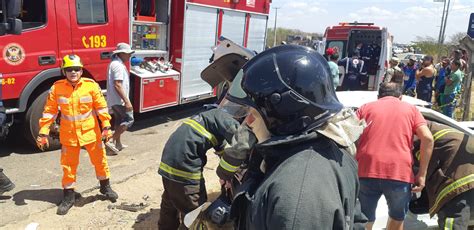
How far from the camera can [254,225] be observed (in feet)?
3.64

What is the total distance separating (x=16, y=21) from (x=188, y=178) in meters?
2.88

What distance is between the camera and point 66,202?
3.96 meters

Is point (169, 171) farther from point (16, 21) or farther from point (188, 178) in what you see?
point (16, 21)

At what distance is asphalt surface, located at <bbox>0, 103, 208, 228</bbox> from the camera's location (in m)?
4.07

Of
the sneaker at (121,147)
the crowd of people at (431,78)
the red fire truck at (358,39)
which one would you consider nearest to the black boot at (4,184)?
the sneaker at (121,147)

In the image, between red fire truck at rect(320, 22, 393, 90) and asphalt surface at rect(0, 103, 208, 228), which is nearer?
asphalt surface at rect(0, 103, 208, 228)

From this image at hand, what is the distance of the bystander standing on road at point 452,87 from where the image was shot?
8.22 metres

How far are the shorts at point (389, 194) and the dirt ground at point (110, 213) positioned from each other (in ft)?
5.76

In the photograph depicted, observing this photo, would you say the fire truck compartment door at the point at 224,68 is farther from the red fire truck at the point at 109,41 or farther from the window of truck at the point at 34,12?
the window of truck at the point at 34,12

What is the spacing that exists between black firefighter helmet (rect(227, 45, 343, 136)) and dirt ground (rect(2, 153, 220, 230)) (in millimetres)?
2808

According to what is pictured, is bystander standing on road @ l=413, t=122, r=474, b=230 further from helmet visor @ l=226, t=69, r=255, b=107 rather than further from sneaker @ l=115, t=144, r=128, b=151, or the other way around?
sneaker @ l=115, t=144, r=128, b=151

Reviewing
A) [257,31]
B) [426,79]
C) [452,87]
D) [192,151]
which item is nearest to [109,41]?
Answer: [192,151]

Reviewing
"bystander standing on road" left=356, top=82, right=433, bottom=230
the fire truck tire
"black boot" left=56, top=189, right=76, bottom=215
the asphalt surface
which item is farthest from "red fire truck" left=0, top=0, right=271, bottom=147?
"bystander standing on road" left=356, top=82, right=433, bottom=230

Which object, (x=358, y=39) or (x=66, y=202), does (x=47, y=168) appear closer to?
(x=66, y=202)
